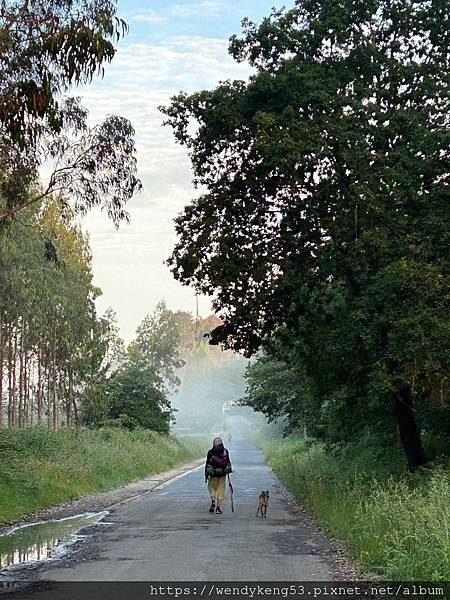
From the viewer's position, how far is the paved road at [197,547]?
10.3 m

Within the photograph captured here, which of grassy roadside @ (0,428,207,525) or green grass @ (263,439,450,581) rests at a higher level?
grassy roadside @ (0,428,207,525)

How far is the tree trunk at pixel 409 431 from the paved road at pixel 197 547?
3355 mm

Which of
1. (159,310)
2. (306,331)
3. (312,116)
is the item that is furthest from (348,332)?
(159,310)

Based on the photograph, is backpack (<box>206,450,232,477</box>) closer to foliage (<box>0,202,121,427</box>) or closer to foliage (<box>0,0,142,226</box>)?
foliage (<box>0,0,142,226</box>)

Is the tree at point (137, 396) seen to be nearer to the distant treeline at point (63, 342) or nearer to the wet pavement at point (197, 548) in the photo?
the distant treeline at point (63, 342)

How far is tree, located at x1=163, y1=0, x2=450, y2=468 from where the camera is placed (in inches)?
677

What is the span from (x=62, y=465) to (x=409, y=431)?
40.8 feet

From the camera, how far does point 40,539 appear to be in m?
14.1

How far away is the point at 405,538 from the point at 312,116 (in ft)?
37.6

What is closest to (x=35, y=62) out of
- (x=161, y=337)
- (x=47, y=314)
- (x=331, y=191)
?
(x=331, y=191)

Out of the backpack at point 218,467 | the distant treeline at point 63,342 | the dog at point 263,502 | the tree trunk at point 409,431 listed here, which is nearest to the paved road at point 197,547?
the dog at point 263,502

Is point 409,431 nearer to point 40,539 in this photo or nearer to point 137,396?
point 40,539

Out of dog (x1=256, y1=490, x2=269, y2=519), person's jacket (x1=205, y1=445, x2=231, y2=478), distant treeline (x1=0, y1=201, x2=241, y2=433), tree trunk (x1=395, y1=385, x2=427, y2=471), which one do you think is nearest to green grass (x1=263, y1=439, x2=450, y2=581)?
tree trunk (x1=395, y1=385, x2=427, y2=471)

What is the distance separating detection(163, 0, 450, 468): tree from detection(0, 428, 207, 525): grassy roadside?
6.62 metres
